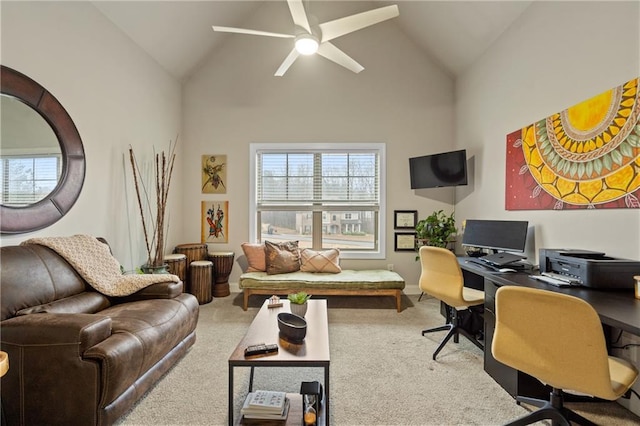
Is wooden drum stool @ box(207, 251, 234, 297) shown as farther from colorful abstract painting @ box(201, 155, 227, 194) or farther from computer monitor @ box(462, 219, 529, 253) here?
computer monitor @ box(462, 219, 529, 253)

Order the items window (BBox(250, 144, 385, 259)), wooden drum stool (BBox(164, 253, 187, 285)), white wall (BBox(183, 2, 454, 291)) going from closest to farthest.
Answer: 1. wooden drum stool (BBox(164, 253, 187, 285))
2. white wall (BBox(183, 2, 454, 291))
3. window (BBox(250, 144, 385, 259))

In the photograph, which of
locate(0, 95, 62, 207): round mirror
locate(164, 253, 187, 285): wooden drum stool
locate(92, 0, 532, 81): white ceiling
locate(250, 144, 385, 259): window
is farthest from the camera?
locate(250, 144, 385, 259): window


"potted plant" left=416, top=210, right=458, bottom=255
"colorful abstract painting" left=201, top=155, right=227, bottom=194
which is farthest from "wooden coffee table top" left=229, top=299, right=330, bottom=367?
"colorful abstract painting" left=201, top=155, right=227, bottom=194

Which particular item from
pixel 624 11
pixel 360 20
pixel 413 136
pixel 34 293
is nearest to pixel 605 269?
pixel 624 11

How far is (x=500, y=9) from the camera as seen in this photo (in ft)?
10.1

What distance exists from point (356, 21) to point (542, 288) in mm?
2389

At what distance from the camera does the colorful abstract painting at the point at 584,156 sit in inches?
74.9

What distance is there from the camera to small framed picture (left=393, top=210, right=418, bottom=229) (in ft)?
14.8

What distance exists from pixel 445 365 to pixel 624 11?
9.22ft

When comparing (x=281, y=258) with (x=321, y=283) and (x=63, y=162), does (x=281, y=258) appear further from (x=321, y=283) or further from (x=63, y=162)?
(x=63, y=162)

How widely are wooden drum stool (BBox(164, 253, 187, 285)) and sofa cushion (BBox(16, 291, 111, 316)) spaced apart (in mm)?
1269

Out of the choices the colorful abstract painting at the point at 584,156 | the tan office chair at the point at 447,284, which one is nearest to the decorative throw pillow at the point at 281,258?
the tan office chair at the point at 447,284

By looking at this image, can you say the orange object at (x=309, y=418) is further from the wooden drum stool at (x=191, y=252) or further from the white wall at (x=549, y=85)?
the wooden drum stool at (x=191, y=252)

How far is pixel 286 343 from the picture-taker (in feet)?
5.75
